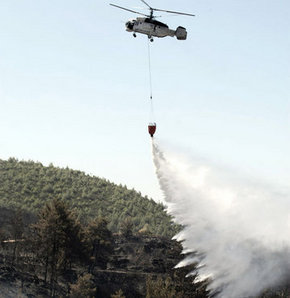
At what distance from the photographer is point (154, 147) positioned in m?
56.5

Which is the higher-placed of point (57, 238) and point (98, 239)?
point (98, 239)

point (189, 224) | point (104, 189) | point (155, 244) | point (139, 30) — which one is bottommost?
point (189, 224)

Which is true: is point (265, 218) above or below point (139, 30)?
below

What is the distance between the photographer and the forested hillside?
125312mm

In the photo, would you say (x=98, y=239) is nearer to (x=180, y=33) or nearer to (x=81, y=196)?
(x=180, y=33)

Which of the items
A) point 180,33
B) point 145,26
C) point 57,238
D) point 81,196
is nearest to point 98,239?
point 57,238

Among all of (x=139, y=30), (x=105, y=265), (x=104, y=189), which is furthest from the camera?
(x=104, y=189)

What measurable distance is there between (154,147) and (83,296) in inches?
901

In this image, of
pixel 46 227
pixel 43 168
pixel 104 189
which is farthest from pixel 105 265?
pixel 43 168

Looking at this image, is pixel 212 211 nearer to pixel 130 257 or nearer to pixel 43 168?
pixel 130 257

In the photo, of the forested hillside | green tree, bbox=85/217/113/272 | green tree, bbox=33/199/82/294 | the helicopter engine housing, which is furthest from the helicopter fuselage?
the forested hillside

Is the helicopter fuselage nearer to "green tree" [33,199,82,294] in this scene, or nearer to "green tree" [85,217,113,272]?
"green tree" [33,199,82,294]

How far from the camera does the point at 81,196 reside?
141875 millimetres

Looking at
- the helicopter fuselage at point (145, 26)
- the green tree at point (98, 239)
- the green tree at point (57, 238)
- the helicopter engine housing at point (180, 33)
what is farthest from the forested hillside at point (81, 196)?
the helicopter fuselage at point (145, 26)
